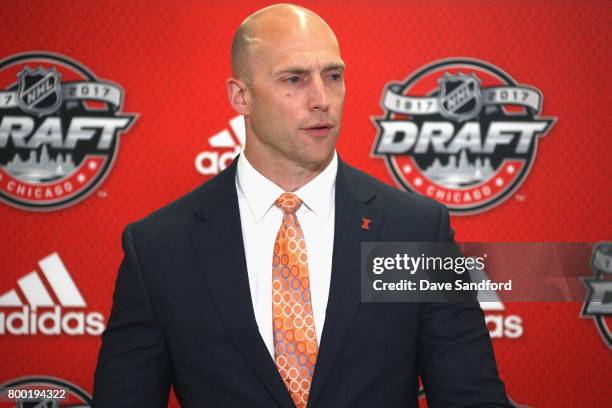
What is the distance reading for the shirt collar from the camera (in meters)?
1.77

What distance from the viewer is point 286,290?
167 centimetres

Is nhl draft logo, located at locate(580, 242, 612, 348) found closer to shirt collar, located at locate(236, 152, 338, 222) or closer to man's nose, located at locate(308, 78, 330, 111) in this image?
shirt collar, located at locate(236, 152, 338, 222)

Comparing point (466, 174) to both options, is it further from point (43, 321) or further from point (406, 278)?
point (43, 321)

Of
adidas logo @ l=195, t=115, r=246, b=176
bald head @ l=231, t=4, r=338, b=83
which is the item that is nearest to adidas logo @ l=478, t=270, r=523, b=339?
adidas logo @ l=195, t=115, r=246, b=176

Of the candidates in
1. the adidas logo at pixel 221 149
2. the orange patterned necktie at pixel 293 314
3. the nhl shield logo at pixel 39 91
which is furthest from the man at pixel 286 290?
the nhl shield logo at pixel 39 91

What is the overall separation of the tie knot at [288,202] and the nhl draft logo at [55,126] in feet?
4.12

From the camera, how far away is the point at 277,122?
1.76m

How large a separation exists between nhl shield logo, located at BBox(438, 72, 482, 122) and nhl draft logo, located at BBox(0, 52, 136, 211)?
117cm

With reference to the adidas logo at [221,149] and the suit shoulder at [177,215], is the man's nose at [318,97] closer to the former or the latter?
the suit shoulder at [177,215]

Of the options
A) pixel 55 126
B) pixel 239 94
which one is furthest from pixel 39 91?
pixel 239 94

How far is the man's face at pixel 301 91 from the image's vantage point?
5.58 ft

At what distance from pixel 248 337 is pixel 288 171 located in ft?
1.35

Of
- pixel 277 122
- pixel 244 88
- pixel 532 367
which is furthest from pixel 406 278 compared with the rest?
pixel 532 367

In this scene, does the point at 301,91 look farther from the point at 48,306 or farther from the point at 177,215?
the point at 48,306
